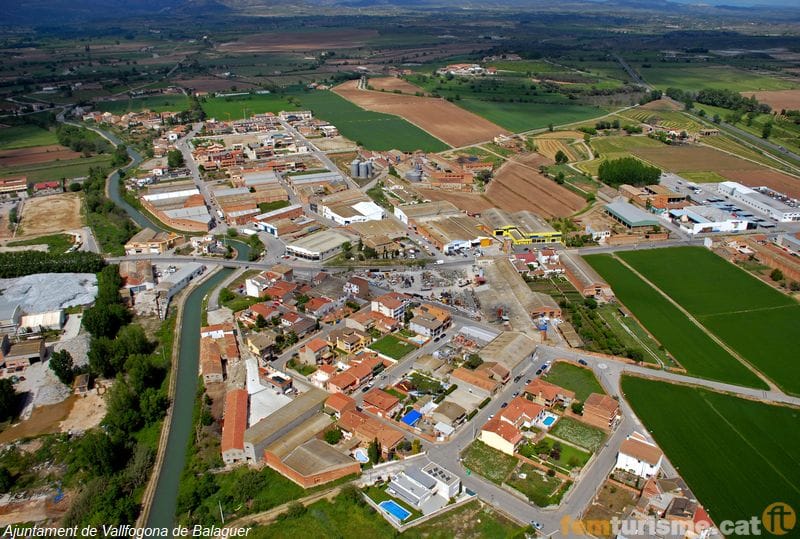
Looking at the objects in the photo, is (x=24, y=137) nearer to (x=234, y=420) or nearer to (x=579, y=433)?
(x=234, y=420)

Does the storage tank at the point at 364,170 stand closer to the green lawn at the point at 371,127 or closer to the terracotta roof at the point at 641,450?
the green lawn at the point at 371,127

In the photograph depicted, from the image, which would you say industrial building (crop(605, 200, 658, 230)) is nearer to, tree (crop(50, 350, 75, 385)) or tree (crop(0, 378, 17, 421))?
tree (crop(50, 350, 75, 385))

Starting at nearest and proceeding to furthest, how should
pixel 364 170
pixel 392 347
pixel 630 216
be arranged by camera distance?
pixel 392 347
pixel 630 216
pixel 364 170

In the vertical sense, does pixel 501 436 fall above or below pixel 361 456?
above

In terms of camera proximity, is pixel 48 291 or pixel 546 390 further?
pixel 48 291

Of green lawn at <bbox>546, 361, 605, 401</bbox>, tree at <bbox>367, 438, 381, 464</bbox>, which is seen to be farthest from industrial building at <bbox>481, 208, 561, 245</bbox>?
tree at <bbox>367, 438, 381, 464</bbox>

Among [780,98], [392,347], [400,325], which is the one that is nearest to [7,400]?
[392,347]

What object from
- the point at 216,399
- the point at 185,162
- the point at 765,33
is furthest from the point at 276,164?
the point at 765,33
